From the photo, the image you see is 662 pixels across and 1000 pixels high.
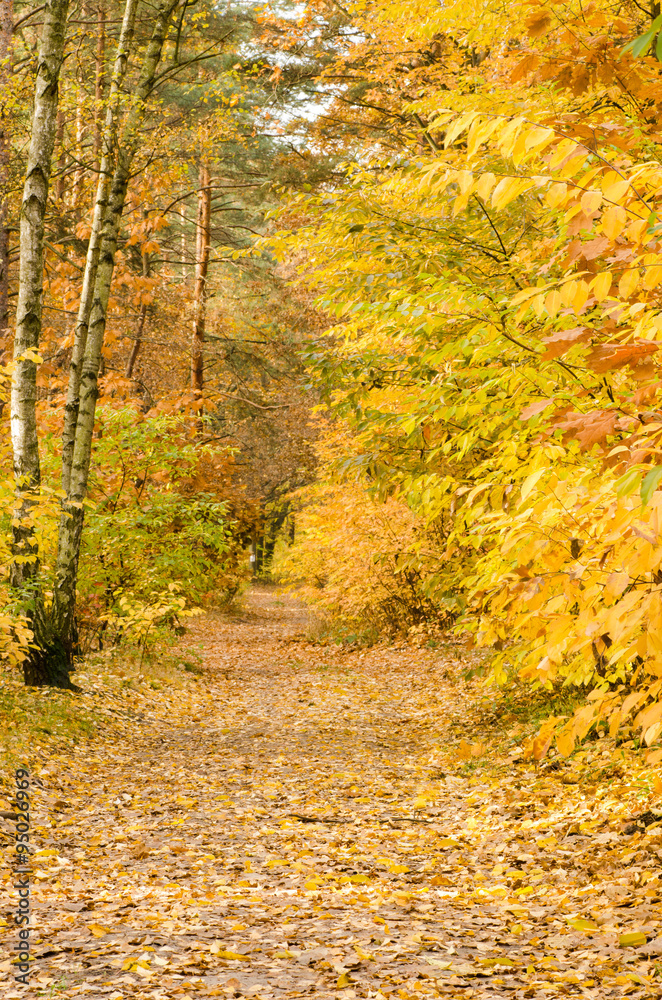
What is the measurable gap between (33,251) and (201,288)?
10973 mm

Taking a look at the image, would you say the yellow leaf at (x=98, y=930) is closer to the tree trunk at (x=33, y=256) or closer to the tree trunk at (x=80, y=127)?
the tree trunk at (x=33, y=256)

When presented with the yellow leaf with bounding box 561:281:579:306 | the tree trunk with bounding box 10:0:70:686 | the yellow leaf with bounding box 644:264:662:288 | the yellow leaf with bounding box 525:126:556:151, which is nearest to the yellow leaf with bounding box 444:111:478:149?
the yellow leaf with bounding box 525:126:556:151

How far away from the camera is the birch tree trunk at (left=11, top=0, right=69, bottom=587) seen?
7.80 metres

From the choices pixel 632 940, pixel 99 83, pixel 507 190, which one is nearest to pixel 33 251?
pixel 99 83

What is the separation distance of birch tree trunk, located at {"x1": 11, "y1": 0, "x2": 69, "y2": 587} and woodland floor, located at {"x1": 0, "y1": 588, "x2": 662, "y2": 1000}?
2.59 meters

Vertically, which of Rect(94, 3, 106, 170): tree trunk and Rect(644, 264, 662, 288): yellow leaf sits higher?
Rect(94, 3, 106, 170): tree trunk

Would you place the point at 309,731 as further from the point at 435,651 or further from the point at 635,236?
the point at 635,236

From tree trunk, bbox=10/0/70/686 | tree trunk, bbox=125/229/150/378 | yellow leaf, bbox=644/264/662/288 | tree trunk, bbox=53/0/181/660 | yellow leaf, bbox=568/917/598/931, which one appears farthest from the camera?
tree trunk, bbox=125/229/150/378

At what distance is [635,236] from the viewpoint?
2160mm

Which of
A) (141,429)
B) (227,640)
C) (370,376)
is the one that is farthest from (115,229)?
(227,640)

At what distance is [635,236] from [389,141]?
1400 cm

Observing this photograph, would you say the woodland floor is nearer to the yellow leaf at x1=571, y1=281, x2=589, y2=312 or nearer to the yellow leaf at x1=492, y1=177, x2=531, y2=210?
the yellow leaf at x1=571, y1=281, x2=589, y2=312

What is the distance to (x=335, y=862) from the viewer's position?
4.79 meters

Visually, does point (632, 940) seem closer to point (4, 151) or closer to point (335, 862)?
point (335, 862)
